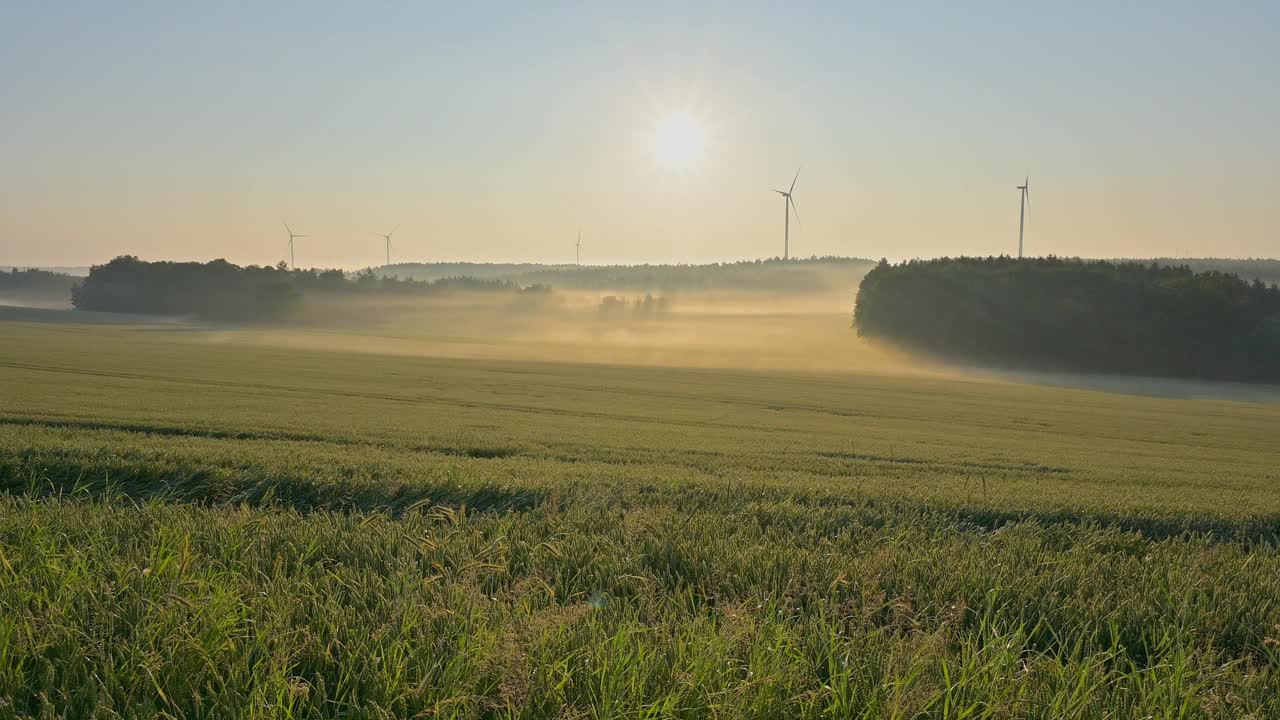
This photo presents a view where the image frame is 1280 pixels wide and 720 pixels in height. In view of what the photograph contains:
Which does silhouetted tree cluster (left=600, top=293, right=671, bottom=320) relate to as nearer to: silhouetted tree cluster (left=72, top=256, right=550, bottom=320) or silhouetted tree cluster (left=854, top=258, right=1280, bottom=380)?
silhouetted tree cluster (left=72, top=256, right=550, bottom=320)

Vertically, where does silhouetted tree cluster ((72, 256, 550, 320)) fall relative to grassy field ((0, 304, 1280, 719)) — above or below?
above

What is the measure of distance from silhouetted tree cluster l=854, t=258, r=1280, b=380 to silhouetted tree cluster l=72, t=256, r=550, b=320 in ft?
299

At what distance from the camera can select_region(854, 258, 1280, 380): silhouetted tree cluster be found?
81062 millimetres

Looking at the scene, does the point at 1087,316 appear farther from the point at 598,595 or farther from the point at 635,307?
the point at 598,595

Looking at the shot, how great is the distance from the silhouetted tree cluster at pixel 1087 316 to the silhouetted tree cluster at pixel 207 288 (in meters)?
91.3

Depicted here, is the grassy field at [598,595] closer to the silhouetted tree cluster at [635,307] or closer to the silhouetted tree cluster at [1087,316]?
the silhouetted tree cluster at [1087,316]

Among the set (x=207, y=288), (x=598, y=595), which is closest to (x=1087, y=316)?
(x=598, y=595)

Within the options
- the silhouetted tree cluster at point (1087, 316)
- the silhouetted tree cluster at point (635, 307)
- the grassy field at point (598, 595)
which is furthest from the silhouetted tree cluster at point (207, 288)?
the grassy field at point (598, 595)

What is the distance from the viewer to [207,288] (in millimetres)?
145875

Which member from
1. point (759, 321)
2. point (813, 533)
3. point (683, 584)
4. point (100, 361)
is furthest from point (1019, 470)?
point (759, 321)

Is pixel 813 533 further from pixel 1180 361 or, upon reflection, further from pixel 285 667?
pixel 1180 361

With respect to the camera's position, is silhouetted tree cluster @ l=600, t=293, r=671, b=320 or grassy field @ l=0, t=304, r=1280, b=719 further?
silhouetted tree cluster @ l=600, t=293, r=671, b=320

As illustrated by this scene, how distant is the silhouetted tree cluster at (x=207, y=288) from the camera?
14175cm

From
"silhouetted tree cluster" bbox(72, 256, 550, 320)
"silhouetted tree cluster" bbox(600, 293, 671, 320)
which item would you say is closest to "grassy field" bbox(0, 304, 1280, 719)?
"silhouetted tree cluster" bbox(72, 256, 550, 320)
